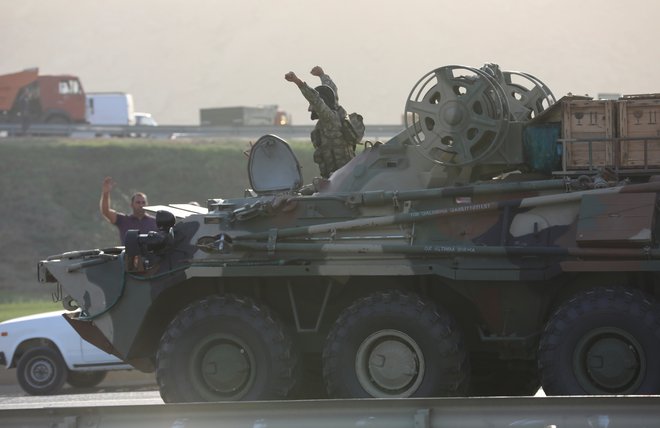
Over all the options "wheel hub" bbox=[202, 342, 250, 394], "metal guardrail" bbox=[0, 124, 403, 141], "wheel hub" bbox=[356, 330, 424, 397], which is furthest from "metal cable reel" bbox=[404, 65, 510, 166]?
"metal guardrail" bbox=[0, 124, 403, 141]

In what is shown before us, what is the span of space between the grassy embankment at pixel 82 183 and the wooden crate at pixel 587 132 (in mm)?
21008

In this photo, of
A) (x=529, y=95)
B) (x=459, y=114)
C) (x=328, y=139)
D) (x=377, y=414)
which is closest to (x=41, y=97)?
(x=328, y=139)

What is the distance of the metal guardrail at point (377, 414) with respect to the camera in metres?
8.30

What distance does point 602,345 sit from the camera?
34.0 feet

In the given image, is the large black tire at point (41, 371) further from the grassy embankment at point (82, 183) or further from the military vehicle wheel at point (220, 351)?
the grassy embankment at point (82, 183)

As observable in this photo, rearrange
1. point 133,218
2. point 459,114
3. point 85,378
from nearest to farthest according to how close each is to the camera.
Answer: point 459,114 < point 133,218 < point 85,378

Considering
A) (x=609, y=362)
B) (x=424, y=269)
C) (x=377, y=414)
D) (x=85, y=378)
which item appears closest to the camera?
(x=377, y=414)

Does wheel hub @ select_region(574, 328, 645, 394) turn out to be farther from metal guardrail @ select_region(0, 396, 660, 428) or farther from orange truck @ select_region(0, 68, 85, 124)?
orange truck @ select_region(0, 68, 85, 124)

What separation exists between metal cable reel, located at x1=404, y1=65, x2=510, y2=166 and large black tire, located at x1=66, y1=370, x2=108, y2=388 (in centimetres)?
759

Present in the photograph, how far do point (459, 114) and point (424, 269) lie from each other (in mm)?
1419

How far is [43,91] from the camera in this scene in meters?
50.3

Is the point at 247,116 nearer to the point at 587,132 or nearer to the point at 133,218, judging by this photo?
the point at 133,218

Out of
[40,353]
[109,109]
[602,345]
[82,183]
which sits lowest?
[40,353]

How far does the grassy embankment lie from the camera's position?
33.5 metres
